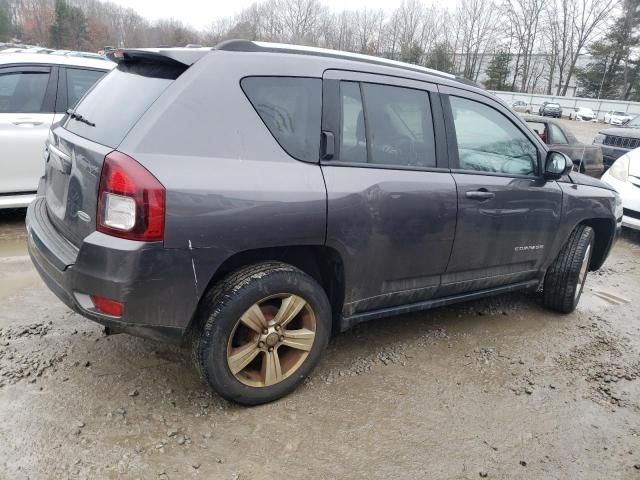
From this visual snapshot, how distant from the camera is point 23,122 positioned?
16.9ft

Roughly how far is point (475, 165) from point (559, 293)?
158 cm

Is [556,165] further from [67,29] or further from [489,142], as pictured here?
[67,29]

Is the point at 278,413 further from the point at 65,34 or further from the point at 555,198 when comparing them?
the point at 65,34

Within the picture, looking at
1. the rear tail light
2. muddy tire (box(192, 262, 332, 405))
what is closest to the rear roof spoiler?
muddy tire (box(192, 262, 332, 405))

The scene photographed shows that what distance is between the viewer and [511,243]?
11.7ft

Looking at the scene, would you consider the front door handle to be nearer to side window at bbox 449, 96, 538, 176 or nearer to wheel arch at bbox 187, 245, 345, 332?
side window at bbox 449, 96, 538, 176

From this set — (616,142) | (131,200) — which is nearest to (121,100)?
(131,200)

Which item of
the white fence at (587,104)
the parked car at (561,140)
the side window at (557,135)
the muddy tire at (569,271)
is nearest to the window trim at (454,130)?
the muddy tire at (569,271)

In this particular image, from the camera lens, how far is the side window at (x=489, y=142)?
10.8 ft

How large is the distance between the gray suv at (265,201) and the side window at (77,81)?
111 inches

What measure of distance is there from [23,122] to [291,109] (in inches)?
153

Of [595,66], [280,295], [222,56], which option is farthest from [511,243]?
[595,66]

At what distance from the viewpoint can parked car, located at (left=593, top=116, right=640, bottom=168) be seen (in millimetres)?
10418

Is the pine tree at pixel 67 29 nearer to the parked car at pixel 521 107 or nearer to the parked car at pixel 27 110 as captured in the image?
the parked car at pixel 521 107
